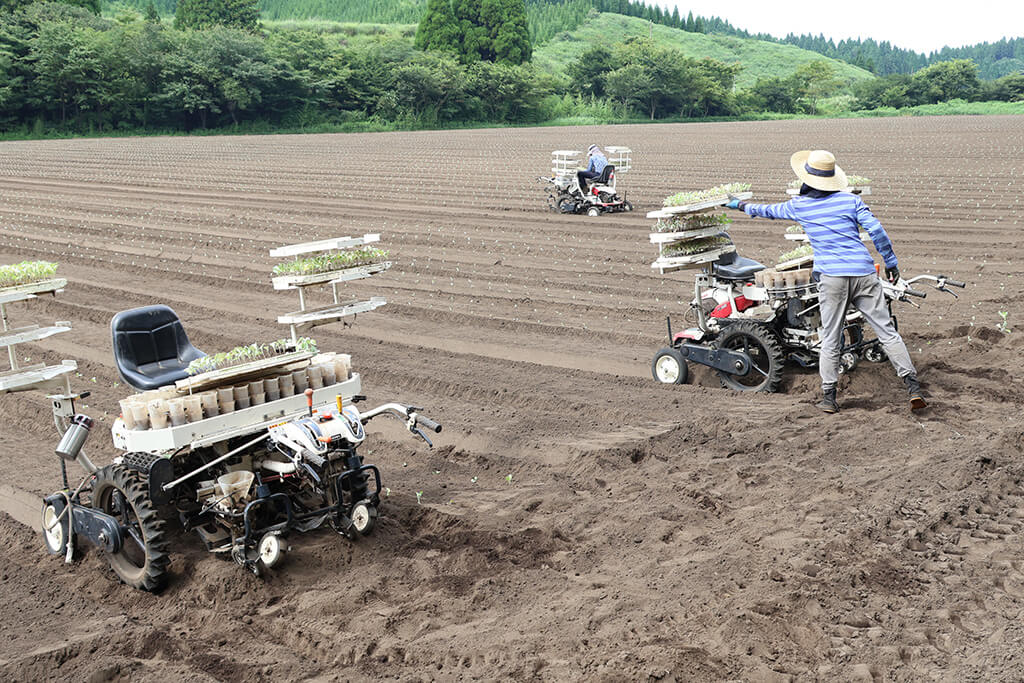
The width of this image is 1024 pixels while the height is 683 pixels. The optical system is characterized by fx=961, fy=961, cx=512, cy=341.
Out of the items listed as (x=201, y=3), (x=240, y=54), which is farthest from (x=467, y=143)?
(x=201, y=3)

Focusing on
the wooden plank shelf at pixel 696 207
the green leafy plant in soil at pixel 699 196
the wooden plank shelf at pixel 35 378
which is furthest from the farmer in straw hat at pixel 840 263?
the wooden plank shelf at pixel 35 378

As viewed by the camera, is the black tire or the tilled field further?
the black tire

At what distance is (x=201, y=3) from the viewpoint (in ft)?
250

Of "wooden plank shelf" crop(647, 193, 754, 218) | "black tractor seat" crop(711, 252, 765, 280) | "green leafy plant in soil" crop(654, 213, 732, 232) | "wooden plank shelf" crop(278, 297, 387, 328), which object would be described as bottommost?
"black tractor seat" crop(711, 252, 765, 280)

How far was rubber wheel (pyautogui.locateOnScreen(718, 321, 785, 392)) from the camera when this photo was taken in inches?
320

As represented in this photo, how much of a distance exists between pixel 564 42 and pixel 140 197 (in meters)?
103

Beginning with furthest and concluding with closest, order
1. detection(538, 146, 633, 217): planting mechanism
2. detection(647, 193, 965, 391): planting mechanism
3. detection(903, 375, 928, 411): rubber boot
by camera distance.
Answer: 1. detection(538, 146, 633, 217): planting mechanism
2. detection(647, 193, 965, 391): planting mechanism
3. detection(903, 375, 928, 411): rubber boot

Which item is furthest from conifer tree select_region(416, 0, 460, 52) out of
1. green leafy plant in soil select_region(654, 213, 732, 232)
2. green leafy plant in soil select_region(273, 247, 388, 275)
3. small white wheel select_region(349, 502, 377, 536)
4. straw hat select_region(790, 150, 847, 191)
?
small white wheel select_region(349, 502, 377, 536)

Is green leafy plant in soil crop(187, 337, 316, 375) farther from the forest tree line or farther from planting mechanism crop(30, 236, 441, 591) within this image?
the forest tree line

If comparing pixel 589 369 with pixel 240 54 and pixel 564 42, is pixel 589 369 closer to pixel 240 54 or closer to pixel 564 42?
pixel 240 54

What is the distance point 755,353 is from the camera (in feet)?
28.0

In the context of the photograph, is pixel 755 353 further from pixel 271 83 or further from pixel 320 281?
pixel 271 83

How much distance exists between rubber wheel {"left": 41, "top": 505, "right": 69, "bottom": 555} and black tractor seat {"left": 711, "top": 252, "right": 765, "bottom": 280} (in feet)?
18.6

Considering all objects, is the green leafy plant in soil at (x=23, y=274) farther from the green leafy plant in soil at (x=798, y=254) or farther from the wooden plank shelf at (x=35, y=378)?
the green leafy plant in soil at (x=798, y=254)
